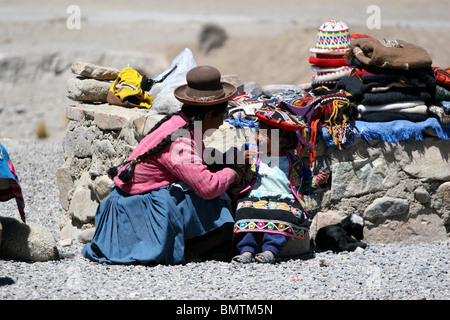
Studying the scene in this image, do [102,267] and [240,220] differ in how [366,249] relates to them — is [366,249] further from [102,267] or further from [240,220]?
[102,267]

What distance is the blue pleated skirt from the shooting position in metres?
4.37

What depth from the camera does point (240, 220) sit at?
446 centimetres

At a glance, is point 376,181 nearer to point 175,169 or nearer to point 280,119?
point 280,119

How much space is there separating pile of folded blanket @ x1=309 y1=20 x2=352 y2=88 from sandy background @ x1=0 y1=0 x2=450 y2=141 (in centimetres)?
561

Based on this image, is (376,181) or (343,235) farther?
(376,181)

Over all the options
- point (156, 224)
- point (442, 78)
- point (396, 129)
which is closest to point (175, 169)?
point (156, 224)

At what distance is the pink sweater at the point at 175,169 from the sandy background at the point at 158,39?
6.17m

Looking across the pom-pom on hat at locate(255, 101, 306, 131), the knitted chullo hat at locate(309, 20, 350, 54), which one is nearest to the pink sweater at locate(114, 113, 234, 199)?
the pom-pom on hat at locate(255, 101, 306, 131)

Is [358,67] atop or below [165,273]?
atop

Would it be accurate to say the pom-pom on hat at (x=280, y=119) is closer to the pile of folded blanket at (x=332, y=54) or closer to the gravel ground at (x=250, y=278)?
the gravel ground at (x=250, y=278)

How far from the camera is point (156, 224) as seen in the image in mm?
4406

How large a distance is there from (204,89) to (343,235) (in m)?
1.55

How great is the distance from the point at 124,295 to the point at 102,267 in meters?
0.69

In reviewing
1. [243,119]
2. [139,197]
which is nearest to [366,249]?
[243,119]
